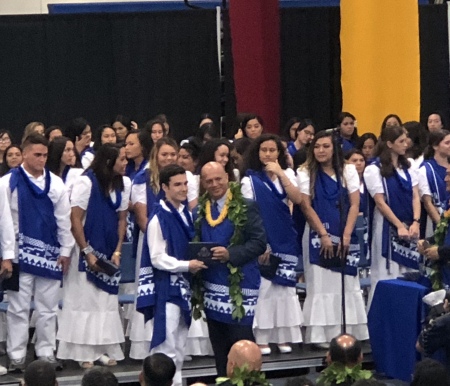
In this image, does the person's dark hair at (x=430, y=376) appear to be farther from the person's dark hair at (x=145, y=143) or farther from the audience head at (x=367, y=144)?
the audience head at (x=367, y=144)

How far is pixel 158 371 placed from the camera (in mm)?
6566

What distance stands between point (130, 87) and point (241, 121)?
4.75 meters

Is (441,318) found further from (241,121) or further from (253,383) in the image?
(241,121)

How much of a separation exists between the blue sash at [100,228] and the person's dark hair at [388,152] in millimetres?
2478

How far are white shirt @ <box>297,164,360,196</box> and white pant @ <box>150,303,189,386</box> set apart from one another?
2105 mm

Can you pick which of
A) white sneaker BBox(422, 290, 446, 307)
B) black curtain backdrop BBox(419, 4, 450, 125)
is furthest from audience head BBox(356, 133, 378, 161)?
white sneaker BBox(422, 290, 446, 307)

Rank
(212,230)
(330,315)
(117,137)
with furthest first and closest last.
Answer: (117,137) < (330,315) < (212,230)

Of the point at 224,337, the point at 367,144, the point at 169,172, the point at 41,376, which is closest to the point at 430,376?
the point at 41,376

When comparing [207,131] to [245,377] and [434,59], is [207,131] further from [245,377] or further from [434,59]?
[245,377]

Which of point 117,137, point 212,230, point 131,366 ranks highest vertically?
point 117,137

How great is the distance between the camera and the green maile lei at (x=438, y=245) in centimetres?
888

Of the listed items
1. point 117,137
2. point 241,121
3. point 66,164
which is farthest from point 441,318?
point 117,137

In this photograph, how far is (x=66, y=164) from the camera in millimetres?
10945

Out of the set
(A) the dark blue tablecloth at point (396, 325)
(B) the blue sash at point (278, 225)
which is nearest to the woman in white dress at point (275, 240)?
(B) the blue sash at point (278, 225)
